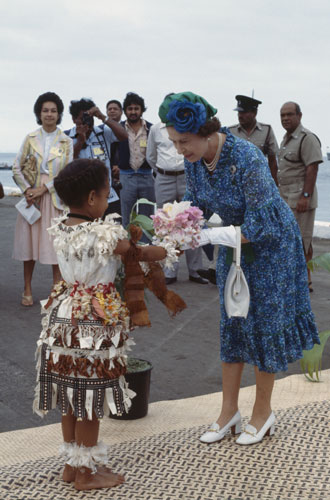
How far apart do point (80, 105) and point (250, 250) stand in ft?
14.1

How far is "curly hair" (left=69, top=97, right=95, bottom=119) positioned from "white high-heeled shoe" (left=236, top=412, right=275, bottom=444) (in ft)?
14.8

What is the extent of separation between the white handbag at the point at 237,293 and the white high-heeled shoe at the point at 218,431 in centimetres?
66

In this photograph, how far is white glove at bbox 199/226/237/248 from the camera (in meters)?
3.19

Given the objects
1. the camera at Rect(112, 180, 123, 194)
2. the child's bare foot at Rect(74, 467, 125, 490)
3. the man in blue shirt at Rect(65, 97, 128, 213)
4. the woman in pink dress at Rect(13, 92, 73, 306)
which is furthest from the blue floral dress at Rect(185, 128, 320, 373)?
the camera at Rect(112, 180, 123, 194)

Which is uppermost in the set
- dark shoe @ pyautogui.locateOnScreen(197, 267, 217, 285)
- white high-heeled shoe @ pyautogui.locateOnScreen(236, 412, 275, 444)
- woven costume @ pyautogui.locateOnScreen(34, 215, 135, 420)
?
woven costume @ pyautogui.locateOnScreen(34, 215, 135, 420)

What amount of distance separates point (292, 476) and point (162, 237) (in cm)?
126

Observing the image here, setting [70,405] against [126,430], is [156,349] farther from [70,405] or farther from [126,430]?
[70,405]

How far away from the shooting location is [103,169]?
297 cm

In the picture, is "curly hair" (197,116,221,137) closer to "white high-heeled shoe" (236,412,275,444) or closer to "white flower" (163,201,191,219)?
"white flower" (163,201,191,219)

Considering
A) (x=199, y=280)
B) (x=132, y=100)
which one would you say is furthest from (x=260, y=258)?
(x=132, y=100)

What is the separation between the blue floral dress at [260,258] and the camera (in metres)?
3.26

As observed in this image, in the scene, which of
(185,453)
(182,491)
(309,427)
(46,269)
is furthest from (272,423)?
(46,269)

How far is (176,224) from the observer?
306 cm

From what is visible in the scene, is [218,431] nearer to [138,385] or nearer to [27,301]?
[138,385]
